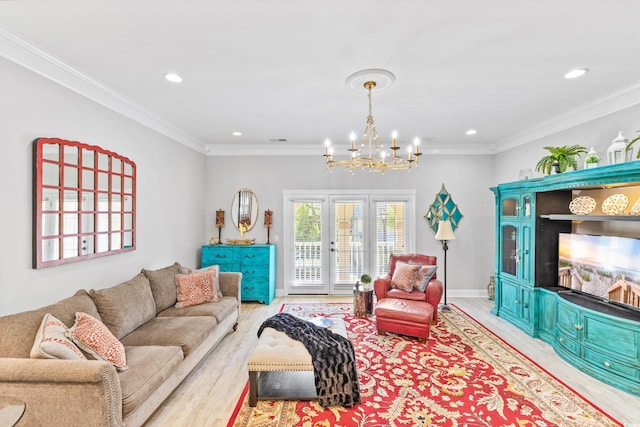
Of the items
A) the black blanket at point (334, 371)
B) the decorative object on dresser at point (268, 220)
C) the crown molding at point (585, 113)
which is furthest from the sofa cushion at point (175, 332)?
the crown molding at point (585, 113)

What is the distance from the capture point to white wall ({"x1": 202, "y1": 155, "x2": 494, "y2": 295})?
19.7 feet

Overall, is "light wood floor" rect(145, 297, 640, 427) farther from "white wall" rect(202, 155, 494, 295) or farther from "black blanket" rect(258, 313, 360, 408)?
"white wall" rect(202, 155, 494, 295)

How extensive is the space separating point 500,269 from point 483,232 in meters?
1.23

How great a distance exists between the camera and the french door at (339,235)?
6.01m

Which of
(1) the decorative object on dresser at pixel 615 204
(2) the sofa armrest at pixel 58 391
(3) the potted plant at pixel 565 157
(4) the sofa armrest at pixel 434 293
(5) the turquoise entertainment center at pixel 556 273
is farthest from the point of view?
(4) the sofa armrest at pixel 434 293

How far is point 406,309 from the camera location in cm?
389

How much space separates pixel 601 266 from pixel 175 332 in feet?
14.5

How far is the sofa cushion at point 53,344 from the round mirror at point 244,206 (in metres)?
3.89

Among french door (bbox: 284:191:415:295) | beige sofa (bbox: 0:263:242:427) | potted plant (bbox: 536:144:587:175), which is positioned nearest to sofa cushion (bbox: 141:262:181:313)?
beige sofa (bbox: 0:263:242:427)

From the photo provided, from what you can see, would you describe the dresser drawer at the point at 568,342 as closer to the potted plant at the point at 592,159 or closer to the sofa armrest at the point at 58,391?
the potted plant at the point at 592,159

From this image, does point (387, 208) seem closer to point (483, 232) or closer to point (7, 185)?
point (483, 232)

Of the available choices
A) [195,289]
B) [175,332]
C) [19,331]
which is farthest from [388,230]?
[19,331]

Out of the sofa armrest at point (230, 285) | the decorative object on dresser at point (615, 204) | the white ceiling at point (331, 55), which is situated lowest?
the sofa armrest at point (230, 285)

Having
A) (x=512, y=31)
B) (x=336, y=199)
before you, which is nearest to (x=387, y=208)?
(x=336, y=199)
